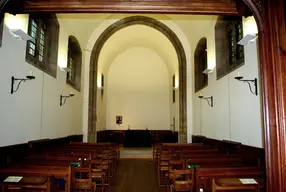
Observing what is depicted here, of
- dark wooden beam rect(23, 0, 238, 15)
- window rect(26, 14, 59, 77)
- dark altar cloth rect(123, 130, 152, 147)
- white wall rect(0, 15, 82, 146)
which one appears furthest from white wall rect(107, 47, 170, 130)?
dark wooden beam rect(23, 0, 238, 15)

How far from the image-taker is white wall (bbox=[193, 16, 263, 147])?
12.9 ft

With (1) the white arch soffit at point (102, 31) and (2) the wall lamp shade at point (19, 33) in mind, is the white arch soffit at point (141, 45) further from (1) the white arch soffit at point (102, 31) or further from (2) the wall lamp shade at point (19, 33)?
(2) the wall lamp shade at point (19, 33)

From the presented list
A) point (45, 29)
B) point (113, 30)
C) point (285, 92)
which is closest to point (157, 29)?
point (113, 30)

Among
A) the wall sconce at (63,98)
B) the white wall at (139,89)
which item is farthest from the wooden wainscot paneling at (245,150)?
the white wall at (139,89)

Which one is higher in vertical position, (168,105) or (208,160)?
(168,105)

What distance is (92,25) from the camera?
28.9 feet

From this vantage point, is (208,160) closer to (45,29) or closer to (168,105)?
(45,29)

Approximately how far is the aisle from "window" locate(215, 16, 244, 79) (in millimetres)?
2992

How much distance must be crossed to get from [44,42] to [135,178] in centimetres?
402

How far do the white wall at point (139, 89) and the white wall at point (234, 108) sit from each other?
5797 millimetres

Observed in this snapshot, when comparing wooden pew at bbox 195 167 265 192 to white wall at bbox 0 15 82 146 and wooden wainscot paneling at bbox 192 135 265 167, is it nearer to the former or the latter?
wooden wainscot paneling at bbox 192 135 265 167

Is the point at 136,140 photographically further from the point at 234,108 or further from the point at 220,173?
the point at 220,173

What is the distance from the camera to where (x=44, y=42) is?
5.92 m

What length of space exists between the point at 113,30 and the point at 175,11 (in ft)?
25.4
